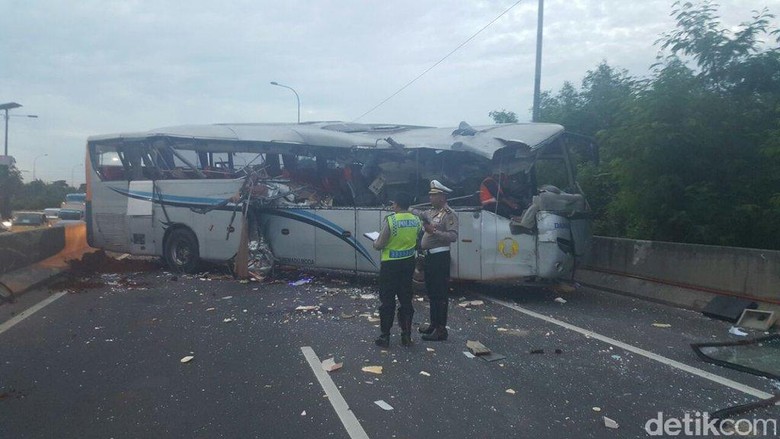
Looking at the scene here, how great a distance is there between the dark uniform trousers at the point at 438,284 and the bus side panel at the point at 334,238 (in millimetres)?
4336

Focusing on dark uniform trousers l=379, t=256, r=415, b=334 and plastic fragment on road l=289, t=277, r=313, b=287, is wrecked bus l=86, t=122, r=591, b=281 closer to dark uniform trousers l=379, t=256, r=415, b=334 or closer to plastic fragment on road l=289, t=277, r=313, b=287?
plastic fragment on road l=289, t=277, r=313, b=287

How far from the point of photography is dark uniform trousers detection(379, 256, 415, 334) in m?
7.29

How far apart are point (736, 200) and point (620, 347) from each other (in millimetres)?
4979

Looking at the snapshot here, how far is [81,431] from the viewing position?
4.79 metres

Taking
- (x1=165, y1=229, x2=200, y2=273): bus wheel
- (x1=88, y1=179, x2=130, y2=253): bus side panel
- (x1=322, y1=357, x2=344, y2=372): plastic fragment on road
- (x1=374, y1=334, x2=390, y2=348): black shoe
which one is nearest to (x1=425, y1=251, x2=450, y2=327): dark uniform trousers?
(x1=374, y1=334, x2=390, y2=348): black shoe

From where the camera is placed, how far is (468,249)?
10.5 meters

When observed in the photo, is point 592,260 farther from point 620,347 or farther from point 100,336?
point 100,336

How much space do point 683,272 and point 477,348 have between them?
504 cm

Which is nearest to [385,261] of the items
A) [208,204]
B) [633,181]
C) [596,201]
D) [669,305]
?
[669,305]

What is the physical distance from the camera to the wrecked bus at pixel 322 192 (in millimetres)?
10281

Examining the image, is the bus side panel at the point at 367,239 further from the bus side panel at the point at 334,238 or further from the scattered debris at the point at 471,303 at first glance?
the scattered debris at the point at 471,303

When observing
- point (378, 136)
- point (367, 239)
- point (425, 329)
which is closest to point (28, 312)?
point (367, 239)

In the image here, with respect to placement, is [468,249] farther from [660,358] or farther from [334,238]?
[660,358]


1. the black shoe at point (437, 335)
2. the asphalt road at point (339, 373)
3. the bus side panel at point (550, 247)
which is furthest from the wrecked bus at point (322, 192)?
the black shoe at point (437, 335)
